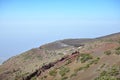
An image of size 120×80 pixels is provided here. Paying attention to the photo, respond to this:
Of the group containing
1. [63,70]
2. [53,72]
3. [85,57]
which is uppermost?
[85,57]

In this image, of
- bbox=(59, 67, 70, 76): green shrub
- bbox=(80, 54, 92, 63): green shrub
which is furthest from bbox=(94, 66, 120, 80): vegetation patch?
bbox=(80, 54, 92, 63): green shrub

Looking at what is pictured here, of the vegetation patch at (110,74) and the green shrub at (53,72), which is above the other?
the vegetation patch at (110,74)

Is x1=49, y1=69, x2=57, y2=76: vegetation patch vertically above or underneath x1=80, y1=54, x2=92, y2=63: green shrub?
underneath

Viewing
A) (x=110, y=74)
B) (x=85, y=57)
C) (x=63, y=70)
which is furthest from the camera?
(x=85, y=57)

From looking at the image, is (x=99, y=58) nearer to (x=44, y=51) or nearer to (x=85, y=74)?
(x=85, y=74)

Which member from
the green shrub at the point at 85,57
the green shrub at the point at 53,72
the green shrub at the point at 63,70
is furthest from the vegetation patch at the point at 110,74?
the green shrub at the point at 53,72

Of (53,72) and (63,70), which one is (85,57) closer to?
(63,70)

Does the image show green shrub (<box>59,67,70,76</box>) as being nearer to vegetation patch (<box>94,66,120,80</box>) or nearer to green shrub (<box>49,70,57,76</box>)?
green shrub (<box>49,70,57,76</box>)

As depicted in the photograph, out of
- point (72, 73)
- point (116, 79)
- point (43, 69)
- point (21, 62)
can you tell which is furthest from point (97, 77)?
point (21, 62)

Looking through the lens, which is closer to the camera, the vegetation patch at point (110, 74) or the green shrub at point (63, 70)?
the vegetation patch at point (110, 74)

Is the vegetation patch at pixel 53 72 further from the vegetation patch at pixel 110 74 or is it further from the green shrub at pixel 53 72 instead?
the vegetation patch at pixel 110 74

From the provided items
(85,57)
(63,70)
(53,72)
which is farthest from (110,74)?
(53,72)
